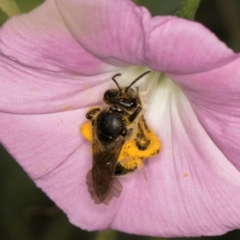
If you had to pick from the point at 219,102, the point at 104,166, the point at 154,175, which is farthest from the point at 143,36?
the point at 154,175

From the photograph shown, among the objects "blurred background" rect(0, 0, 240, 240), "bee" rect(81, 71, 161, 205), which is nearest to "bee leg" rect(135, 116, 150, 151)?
"bee" rect(81, 71, 161, 205)

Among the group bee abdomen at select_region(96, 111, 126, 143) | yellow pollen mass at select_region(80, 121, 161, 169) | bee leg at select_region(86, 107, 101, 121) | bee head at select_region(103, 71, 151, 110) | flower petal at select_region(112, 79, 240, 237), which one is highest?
bee head at select_region(103, 71, 151, 110)

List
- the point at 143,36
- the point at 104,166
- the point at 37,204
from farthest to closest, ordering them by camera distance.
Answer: the point at 37,204
the point at 104,166
the point at 143,36

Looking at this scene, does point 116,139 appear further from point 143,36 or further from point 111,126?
point 143,36

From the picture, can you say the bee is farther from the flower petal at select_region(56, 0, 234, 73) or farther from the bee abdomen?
the flower petal at select_region(56, 0, 234, 73)

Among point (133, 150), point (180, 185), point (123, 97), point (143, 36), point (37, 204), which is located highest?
point (143, 36)

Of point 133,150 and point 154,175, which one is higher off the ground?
point 133,150

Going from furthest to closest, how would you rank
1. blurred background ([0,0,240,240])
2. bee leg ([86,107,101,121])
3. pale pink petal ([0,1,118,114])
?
1. blurred background ([0,0,240,240])
2. bee leg ([86,107,101,121])
3. pale pink petal ([0,1,118,114])

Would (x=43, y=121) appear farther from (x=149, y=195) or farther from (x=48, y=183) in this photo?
(x=149, y=195)

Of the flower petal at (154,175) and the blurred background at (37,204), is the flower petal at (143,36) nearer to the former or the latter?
the flower petal at (154,175)
